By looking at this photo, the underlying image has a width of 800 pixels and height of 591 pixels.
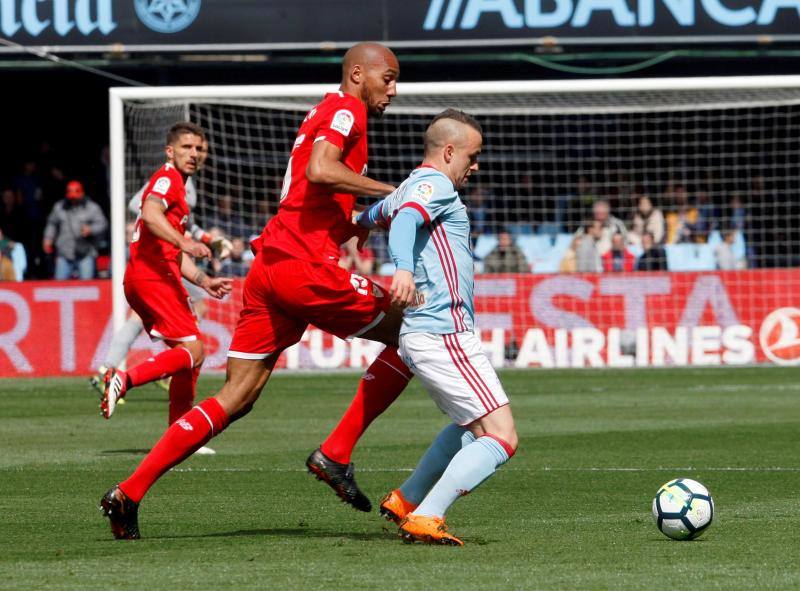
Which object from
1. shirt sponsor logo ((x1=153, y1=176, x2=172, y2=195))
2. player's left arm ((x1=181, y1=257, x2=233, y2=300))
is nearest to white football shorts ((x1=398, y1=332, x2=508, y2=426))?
player's left arm ((x1=181, y1=257, x2=233, y2=300))

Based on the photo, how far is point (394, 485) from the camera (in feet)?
27.4

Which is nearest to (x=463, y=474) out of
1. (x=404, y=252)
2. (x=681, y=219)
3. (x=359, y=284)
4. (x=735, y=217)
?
(x=404, y=252)

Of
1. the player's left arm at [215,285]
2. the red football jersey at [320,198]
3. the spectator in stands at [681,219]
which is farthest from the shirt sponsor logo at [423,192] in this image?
the spectator in stands at [681,219]

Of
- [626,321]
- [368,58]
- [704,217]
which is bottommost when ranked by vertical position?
[626,321]

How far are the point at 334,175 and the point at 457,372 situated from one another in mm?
1045

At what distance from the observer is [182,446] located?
6.34 meters

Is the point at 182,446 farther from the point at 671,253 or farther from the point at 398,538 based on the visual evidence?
the point at 671,253

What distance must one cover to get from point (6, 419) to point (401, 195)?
24.8 feet

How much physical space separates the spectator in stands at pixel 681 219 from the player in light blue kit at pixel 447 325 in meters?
14.3

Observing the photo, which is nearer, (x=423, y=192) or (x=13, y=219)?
(x=423, y=192)

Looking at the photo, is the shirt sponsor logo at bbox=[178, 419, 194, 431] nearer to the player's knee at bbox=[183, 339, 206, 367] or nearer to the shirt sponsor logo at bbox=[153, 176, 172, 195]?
the player's knee at bbox=[183, 339, 206, 367]

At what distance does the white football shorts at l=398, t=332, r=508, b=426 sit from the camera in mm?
5977

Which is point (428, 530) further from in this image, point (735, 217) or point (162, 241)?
point (735, 217)

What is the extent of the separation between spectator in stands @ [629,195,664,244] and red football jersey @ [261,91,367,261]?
13483mm
